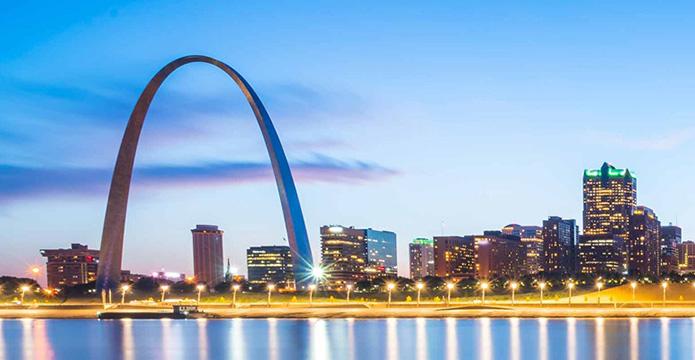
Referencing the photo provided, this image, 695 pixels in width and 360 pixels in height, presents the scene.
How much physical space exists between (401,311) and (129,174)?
28.1 meters

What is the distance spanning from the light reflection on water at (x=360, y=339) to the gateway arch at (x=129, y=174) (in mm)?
6178

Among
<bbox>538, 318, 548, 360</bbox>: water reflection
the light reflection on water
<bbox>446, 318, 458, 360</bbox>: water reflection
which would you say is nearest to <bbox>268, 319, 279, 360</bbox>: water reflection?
the light reflection on water

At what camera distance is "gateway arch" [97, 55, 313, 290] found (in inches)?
3295

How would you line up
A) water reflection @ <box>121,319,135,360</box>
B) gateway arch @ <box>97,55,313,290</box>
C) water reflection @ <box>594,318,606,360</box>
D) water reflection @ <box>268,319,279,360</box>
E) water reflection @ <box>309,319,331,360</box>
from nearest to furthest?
water reflection @ <box>594,318,606,360</box>, water reflection @ <box>309,319,331,360</box>, water reflection @ <box>268,319,279,360</box>, water reflection @ <box>121,319,135,360</box>, gateway arch @ <box>97,55,313,290</box>

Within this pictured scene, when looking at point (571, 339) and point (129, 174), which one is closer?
point (571, 339)

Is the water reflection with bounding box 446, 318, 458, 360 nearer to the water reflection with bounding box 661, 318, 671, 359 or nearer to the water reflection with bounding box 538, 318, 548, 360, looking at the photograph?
the water reflection with bounding box 538, 318, 548, 360

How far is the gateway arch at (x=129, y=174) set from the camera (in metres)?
83.7

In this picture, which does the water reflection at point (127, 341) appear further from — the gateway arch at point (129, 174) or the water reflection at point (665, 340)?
the water reflection at point (665, 340)

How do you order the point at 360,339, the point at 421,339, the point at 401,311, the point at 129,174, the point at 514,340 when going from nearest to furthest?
the point at 514,340 < the point at 421,339 < the point at 360,339 < the point at 129,174 < the point at 401,311

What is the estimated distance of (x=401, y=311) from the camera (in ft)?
306

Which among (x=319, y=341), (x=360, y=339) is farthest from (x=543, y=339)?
(x=319, y=341)

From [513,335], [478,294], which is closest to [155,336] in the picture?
[513,335]

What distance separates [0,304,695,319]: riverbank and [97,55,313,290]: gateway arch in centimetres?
558

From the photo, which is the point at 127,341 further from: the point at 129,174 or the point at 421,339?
the point at 129,174
